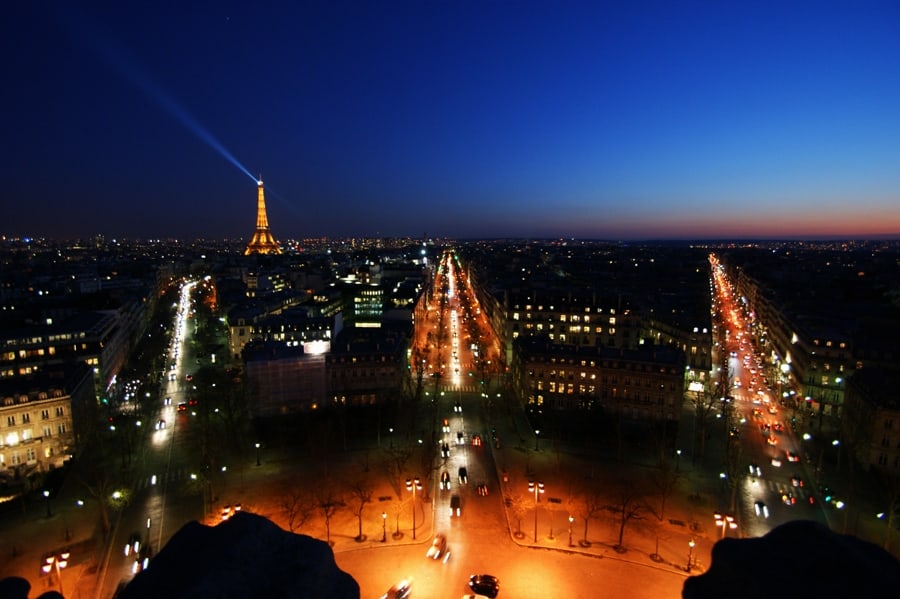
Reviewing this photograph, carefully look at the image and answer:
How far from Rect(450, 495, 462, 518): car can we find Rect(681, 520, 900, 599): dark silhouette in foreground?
23.2 m

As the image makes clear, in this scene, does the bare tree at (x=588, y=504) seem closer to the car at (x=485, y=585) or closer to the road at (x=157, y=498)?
the car at (x=485, y=585)

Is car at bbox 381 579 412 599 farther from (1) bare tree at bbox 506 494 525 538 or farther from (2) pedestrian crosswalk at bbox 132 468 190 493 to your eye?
(2) pedestrian crosswalk at bbox 132 468 190 493

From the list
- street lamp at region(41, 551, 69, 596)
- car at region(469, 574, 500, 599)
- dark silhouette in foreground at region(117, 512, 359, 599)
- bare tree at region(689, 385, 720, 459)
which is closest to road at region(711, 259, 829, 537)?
bare tree at region(689, 385, 720, 459)

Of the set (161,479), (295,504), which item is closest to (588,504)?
(295,504)

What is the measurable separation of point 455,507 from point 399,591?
912 centimetres

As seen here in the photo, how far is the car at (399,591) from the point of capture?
85.1ft

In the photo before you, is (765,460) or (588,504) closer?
(588,504)

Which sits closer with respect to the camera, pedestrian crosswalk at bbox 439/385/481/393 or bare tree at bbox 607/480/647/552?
bare tree at bbox 607/480/647/552

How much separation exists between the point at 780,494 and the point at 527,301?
4789cm

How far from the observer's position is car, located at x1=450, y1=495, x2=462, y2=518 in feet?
112

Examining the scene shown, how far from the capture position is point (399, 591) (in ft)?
85.9

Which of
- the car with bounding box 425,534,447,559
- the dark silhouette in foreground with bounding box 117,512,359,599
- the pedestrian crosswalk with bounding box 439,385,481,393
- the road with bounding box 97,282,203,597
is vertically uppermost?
the dark silhouette in foreground with bounding box 117,512,359,599

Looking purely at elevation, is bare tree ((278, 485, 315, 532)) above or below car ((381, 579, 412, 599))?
above

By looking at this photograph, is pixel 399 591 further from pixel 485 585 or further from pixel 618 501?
pixel 618 501
